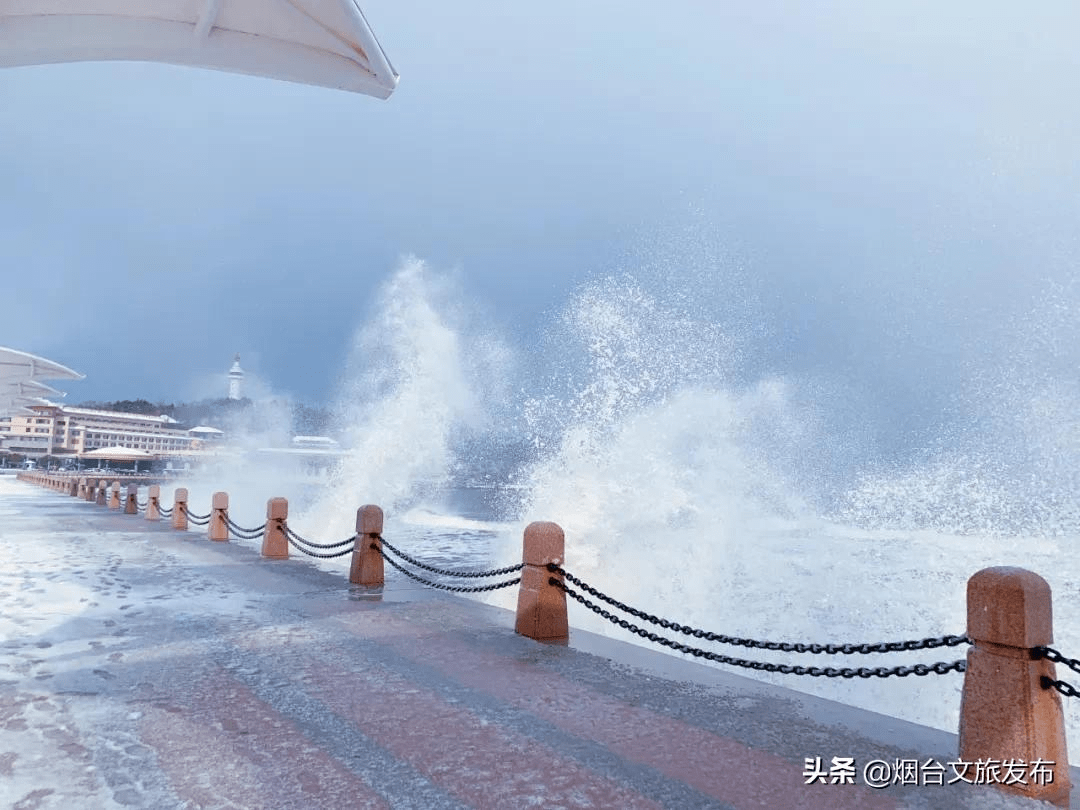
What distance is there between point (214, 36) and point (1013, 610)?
620 centimetres

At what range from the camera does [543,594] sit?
6.36m

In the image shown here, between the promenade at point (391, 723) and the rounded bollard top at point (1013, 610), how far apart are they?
28.9 inches

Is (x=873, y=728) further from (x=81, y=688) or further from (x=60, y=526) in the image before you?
(x=60, y=526)

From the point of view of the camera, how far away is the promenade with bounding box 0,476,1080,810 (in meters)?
3.19

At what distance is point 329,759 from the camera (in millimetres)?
3479

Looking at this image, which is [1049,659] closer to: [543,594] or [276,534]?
[543,594]

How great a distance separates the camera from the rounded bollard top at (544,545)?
6.34 meters

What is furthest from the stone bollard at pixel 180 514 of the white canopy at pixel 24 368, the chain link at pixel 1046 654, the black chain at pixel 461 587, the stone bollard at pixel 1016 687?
the chain link at pixel 1046 654

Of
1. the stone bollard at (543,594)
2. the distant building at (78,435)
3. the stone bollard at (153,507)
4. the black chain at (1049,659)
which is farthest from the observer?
the distant building at (78,435)

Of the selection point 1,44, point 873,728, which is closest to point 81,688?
point 1,44

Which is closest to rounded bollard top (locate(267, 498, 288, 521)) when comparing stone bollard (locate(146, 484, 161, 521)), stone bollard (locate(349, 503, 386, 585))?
stone bollard (locate(349, 503, 386, 585))

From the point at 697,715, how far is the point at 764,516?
30380 millimetres

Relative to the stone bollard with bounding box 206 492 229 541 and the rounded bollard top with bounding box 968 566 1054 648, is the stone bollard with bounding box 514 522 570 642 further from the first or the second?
the stone bollard with bounding box 206 492 229 541

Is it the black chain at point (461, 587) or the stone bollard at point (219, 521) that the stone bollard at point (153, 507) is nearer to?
the stone bollard at point (219, 521)
